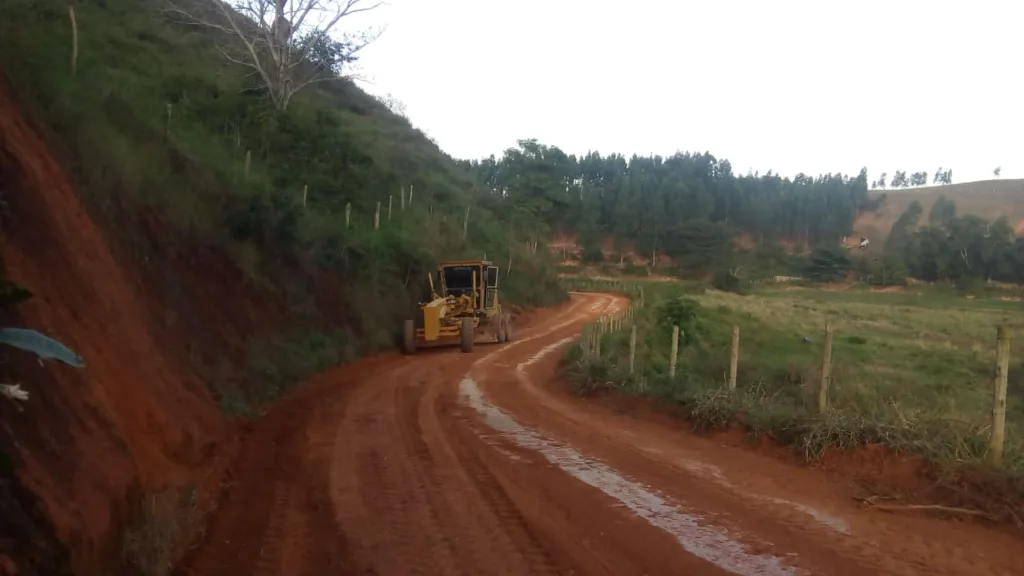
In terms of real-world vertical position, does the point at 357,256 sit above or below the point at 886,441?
above

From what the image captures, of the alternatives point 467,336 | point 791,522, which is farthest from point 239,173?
point 791,522

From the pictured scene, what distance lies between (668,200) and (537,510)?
317 ft

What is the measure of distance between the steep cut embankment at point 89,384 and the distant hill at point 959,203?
344 ft

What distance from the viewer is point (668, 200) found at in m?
101

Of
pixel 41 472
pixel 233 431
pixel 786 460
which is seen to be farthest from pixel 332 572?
pixel 786 460

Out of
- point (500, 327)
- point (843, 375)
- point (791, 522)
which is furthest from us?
point (500, 327)

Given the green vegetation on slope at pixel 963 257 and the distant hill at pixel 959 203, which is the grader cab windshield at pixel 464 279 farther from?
the distant hill at pixel 959 203

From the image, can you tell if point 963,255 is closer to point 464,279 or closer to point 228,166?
point 464,279

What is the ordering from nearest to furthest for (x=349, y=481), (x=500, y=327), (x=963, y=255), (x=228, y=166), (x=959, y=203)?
(x=349, y=481), (x=228, y=166), (x=500, y=327), (x=963, y=255), (x=959, y=203)

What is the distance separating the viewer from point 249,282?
16.1 m

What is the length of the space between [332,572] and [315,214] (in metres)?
20.2

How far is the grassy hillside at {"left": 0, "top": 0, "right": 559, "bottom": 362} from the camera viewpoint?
1176cm

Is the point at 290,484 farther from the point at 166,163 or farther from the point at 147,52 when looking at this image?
the point at 147,52

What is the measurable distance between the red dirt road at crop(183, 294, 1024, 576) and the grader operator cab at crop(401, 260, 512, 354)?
10.7 meters
